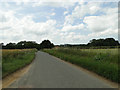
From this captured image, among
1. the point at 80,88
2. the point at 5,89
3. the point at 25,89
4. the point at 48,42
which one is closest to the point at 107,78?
the point at 80,88

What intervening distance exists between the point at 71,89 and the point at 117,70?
142 inches

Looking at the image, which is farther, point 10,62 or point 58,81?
point 10,62

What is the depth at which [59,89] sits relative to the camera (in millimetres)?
5648

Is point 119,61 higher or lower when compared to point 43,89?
higher

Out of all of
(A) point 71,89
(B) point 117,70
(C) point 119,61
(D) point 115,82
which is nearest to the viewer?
(A) point 71,89

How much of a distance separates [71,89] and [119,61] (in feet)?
20.8

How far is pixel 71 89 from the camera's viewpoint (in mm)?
5613

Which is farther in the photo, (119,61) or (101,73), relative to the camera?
(119,61)

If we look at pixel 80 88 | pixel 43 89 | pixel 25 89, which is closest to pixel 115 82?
pixel 80 88

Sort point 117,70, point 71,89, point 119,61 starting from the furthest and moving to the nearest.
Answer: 1. point 119,61
2. point 117,70
3. point 71,89

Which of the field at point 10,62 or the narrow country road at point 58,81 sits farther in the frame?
the field at point 10,62

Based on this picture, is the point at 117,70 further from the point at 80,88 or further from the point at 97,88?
the point at 80,88

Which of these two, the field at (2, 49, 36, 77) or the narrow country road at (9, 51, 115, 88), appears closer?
the narrow country road at (9, 51, 115, 88)

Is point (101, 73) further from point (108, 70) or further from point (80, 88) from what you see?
point (80, 88)
